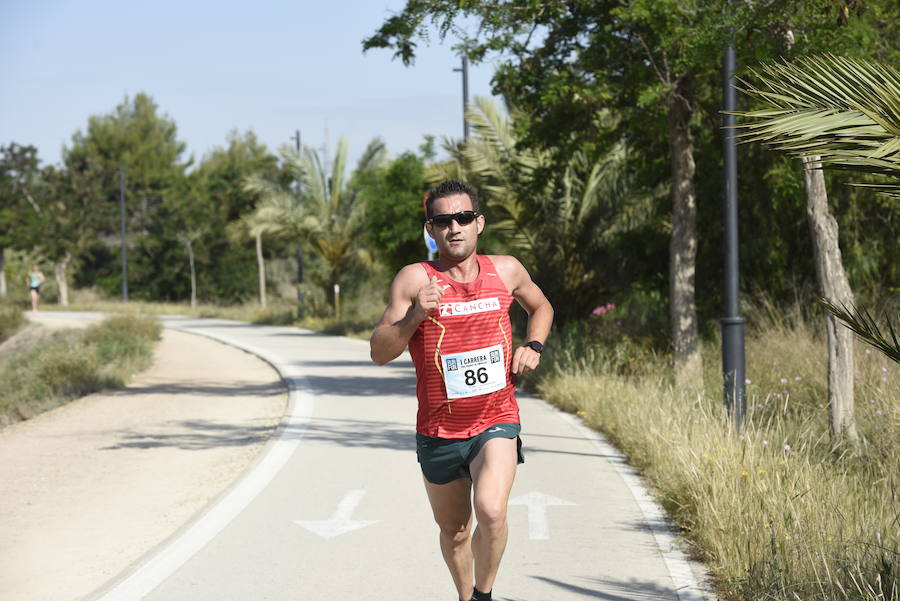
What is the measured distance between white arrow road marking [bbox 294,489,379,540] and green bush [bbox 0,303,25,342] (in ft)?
101

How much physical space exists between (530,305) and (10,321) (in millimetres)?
35470

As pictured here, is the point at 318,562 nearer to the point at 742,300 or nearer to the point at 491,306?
the point at 491,306

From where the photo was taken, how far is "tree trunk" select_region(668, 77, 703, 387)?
12.9 m

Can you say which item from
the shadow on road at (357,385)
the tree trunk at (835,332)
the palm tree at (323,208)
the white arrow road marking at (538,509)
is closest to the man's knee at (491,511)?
the white arrow road marking at (538,509)

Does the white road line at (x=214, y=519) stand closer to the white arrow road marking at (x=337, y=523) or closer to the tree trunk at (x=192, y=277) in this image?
the white arrow road marking at (x=337, y=523)

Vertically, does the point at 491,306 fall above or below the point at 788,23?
below

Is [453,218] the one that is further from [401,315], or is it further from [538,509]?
[538,509]

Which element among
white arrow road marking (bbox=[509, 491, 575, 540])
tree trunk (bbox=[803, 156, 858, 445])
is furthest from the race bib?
tree trunk (bbox=[803, 156, 858, 445])

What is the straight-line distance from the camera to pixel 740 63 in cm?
1084

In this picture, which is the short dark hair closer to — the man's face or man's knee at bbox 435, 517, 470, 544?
the man's face

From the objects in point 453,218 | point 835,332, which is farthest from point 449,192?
point 835,332

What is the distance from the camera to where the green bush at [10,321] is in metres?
36.1

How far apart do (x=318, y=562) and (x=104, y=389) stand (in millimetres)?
12414

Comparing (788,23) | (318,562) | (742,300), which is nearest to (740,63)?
(788,23)
